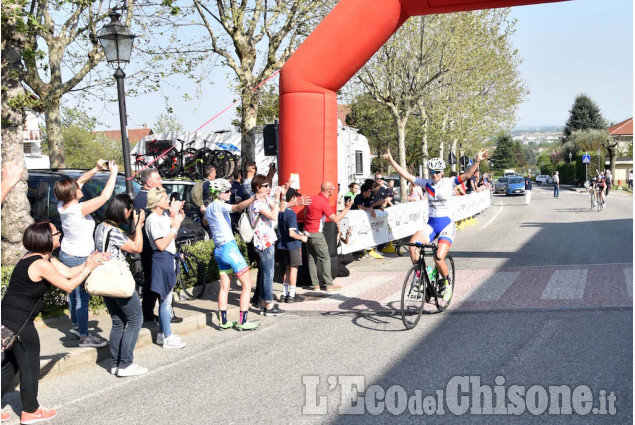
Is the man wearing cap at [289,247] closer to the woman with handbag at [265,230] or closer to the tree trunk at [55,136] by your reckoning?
the woman with handbag at [265,230]

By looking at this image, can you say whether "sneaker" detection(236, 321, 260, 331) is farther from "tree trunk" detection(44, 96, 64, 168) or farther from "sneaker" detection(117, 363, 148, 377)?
"tree trunk" detection(44, 96, 64, 168)

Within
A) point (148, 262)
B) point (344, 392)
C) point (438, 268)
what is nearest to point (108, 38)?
point (148, 262)

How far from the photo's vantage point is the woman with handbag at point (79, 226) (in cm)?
689

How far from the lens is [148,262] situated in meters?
8.22

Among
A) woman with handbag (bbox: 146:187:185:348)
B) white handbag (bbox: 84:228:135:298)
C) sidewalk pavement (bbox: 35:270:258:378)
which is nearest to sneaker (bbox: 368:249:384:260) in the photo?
sidewalk pavement (bbox: 35:270:258:378)

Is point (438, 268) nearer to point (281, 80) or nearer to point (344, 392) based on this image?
point (344, 392)

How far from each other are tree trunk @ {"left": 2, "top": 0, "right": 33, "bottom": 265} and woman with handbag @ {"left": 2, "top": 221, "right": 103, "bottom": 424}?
571cm

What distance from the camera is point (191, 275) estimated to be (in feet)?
34.1

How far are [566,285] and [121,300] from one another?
6.94 m

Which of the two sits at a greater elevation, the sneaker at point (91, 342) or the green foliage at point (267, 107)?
the green foliage at point (267, 107)

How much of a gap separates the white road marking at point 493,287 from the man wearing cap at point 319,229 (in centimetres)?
236

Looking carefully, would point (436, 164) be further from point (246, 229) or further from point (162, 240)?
point (162, 240)

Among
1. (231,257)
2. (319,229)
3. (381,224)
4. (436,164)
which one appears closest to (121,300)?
(231,257)

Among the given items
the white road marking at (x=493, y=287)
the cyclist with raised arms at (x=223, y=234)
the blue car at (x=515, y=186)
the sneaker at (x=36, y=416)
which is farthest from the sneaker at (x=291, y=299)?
the blue car at (x=515, y=186)
